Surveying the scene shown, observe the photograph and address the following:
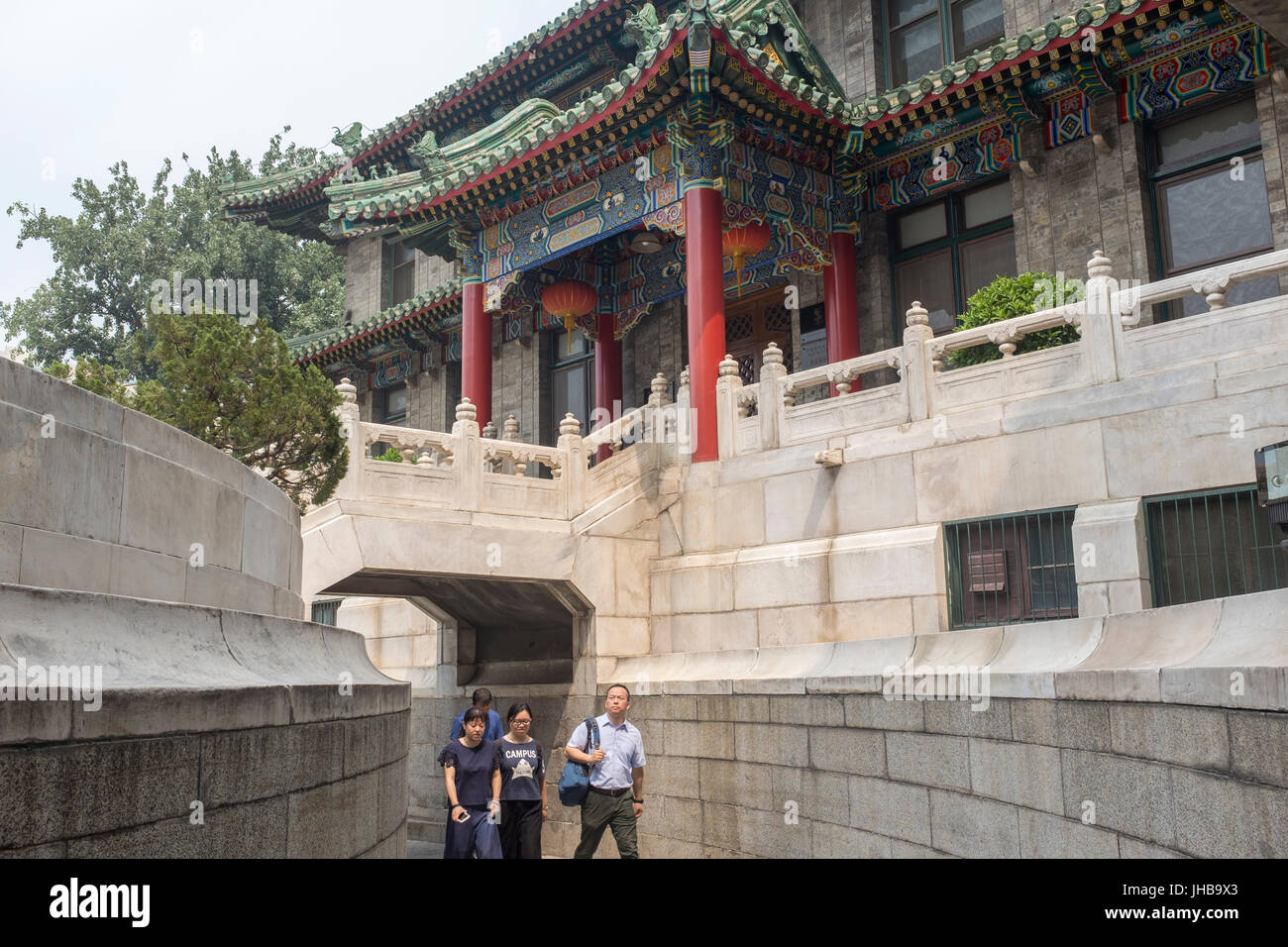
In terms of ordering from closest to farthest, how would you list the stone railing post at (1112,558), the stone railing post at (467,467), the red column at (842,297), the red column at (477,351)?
the stone railing post at (1112,558), the stone railing post at (467,467), the red column at (842,297), the red column at (477,351)

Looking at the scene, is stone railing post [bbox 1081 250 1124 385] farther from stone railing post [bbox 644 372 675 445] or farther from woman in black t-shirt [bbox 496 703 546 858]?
woman in black t-shirt [bbox 496 703 546 858]

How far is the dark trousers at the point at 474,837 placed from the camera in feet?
26.6

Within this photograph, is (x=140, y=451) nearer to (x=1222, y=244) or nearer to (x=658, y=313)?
(x=1222, y=244)

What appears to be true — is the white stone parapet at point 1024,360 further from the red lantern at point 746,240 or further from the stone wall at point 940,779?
the stone wall at point 940,779

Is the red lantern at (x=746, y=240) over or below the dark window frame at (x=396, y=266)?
below

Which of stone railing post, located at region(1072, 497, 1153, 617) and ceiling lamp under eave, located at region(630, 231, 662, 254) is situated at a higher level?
ceiling lamp under eave, located at region(630, 231, 662, 254)

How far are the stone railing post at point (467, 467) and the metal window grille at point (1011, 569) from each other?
5.04 metres

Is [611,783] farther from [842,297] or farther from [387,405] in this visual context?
[387,405]

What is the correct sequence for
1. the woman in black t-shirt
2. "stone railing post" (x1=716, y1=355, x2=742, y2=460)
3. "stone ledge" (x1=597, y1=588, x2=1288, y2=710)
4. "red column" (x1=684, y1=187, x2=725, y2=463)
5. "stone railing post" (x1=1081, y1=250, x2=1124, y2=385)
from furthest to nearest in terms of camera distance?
"red column" (x1=684, y1=187, x2=725, y2=463)
"stone railing post" (x1=716, y1=355, x2=742, y2=460)
"stone railing post" (x1=1081, y1=250, x2=1124, y2=385)
the woman in black t-shirt
"stone ledge" (x1=597, y1=588, x2=1288, y2=710)

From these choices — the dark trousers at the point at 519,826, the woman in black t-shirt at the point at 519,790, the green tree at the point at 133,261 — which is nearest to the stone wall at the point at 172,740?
the woman in black t-shirt at the point at 519,790

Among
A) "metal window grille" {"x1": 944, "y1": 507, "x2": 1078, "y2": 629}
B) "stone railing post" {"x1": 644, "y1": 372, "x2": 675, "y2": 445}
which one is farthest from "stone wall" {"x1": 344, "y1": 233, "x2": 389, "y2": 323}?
"metal window grille" {"x1": 944, "y1": 507, "x2": 1078, "y2": 629}

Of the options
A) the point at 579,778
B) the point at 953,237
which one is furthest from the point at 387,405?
the point at 579,778

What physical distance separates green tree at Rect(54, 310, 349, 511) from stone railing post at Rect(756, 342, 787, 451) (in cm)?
511

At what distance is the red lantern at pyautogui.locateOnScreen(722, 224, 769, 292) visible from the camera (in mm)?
15164
